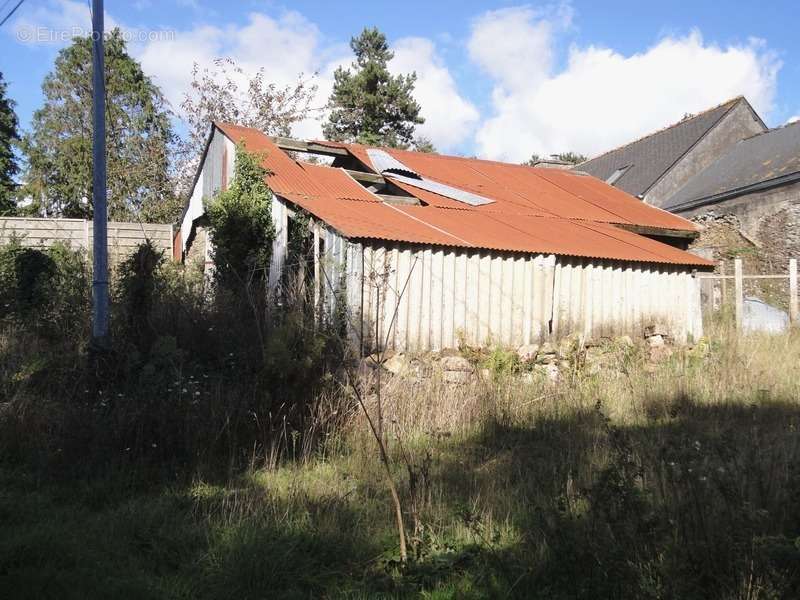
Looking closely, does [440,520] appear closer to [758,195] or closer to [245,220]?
[245,220]

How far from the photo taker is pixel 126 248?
16.2 meters

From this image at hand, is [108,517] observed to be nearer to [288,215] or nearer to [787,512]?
[787,512]

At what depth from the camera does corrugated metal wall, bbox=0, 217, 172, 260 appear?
50.4 feet

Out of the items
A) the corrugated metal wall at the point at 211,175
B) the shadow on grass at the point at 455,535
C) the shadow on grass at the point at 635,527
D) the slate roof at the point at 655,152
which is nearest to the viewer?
the shadow on grass at the point at 635,527

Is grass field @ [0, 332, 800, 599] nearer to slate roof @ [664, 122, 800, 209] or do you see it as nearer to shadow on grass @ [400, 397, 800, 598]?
shadow on grass @ [400, 397, 800, 598]

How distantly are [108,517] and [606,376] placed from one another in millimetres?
6822

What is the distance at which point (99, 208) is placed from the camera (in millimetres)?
7828

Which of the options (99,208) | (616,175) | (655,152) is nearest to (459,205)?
(99,208)

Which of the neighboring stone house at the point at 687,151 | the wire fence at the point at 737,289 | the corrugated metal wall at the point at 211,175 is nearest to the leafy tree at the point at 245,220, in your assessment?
the corrugated metal wall at the point at 211,175

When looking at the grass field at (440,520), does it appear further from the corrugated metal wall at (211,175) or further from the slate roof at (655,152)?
the slate roof at (655,152)

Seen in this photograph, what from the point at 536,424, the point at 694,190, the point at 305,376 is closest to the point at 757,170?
the point at 694,190

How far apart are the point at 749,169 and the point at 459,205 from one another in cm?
1302

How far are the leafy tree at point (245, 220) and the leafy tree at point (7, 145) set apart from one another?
24598mm

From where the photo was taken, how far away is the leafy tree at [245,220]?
1250 cm
